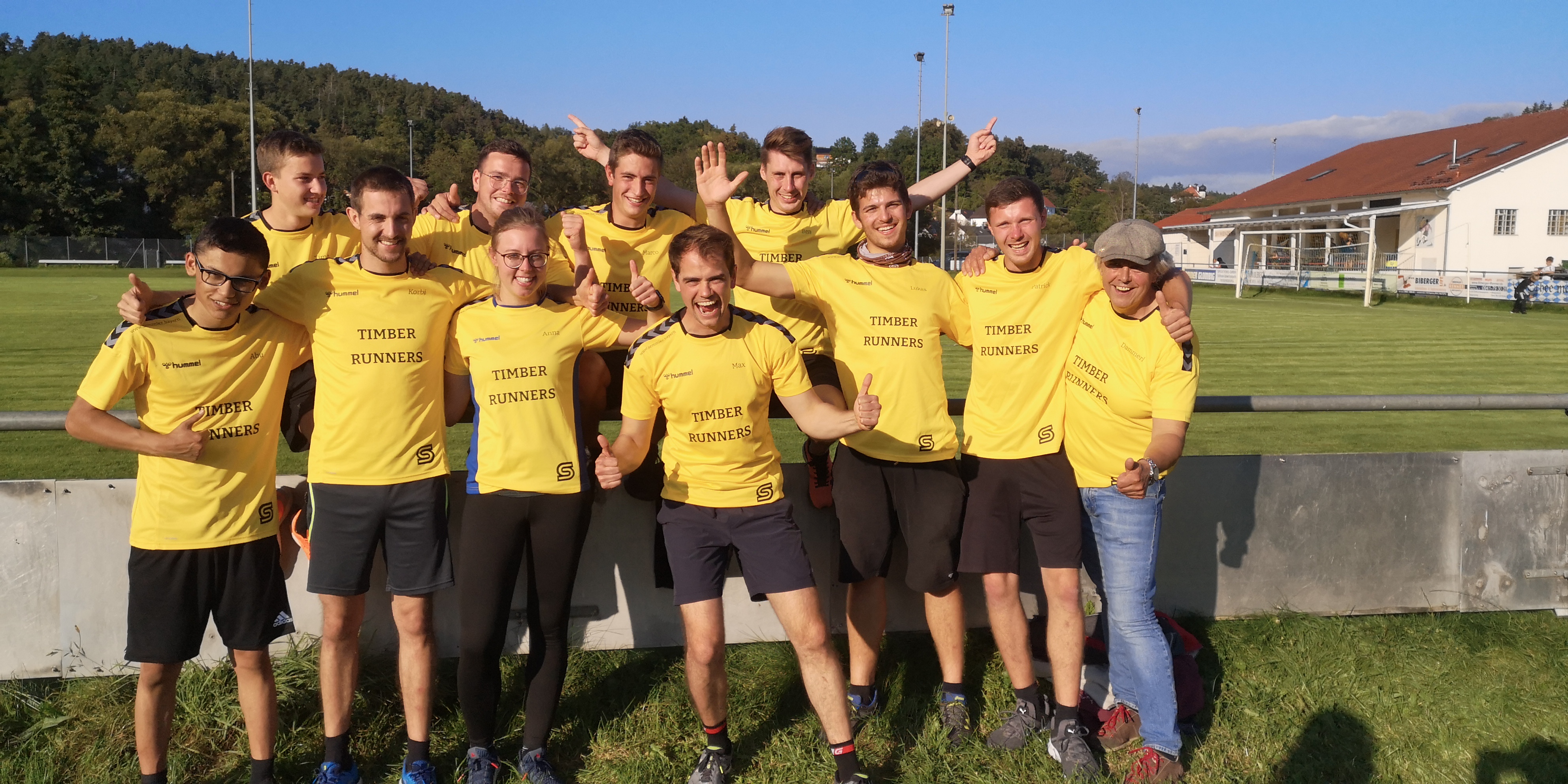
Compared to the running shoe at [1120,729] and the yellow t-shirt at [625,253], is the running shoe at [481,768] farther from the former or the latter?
the running shoe at [1120,729]

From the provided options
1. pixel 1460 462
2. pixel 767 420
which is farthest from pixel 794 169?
pixel 1460 462

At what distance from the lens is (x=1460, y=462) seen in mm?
5289

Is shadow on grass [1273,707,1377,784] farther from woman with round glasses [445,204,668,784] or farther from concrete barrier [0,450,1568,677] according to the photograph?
woman with round glasses [445,204,668,784]

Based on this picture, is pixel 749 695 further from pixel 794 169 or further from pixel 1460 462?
pixel 1460 462

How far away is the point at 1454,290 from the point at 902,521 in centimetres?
3775

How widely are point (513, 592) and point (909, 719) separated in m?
1.76

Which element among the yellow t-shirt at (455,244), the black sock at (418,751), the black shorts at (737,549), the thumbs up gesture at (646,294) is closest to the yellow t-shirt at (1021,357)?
the black shorts at (737,549)

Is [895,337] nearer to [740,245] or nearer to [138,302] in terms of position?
[740,245]

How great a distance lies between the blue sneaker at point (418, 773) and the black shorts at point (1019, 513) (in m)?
2.23

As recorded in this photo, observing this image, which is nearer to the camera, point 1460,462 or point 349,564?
point 349,564

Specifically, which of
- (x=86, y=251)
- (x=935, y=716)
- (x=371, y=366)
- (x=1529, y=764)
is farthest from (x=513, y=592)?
(x=86, y=251)

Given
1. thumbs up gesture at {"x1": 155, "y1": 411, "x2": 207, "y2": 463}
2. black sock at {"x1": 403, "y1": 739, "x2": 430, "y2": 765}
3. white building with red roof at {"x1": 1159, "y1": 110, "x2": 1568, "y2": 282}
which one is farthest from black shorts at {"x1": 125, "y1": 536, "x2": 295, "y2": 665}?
white building with red roof at {"x1": 1159, "y1": 110, "x2": 1568, "y2": 282}

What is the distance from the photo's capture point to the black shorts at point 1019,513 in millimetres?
4219

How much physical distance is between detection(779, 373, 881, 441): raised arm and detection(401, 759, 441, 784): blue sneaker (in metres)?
1.91
